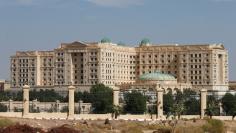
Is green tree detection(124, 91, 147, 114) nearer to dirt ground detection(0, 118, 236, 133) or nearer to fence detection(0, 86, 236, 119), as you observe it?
fence detection(0, 86, 236, 119)

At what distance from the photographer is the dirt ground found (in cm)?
6124

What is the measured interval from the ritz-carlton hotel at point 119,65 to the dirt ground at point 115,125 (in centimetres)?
9328

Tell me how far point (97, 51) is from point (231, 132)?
10535 centimetres

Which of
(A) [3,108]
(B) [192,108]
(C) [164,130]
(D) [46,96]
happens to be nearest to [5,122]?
(C) [164,130]

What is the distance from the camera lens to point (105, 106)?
368ft

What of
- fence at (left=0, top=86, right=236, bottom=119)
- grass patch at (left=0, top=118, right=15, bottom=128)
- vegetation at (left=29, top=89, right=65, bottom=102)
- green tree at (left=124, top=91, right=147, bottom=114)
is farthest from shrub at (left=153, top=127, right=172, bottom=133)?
vegetation at (left=29, top=89, right=65, bottom=102)

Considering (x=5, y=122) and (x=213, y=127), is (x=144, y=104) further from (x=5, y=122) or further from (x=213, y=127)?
(x=5, y=122)

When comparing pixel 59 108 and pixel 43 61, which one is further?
pixel 43 61

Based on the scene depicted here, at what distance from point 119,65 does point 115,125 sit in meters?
119

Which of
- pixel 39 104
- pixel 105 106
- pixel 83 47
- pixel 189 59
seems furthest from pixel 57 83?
pixel 105 106

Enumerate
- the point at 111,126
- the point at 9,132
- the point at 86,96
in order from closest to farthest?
the point at 9,132 → the point at 111,126 → the point at 86,96

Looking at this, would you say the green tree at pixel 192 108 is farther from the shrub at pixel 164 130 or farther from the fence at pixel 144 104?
the shrub at pixel 164 130

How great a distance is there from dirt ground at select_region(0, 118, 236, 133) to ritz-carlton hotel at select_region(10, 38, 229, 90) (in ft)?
306

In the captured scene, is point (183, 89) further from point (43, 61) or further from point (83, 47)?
point (43, 61)
